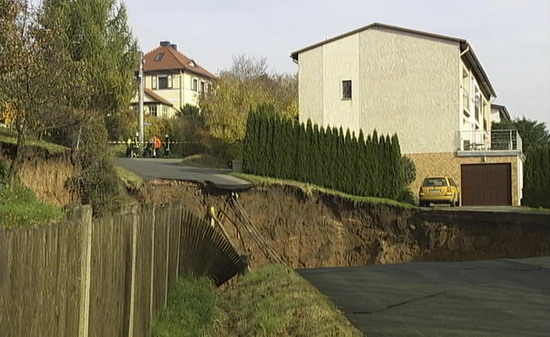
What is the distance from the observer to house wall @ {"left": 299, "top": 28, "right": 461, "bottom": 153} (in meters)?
39.9

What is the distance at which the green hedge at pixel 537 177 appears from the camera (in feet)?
116

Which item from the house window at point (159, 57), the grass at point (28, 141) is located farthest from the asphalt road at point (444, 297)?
the house window at point (159, 57)

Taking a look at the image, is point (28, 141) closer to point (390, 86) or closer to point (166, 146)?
point (390, 86)

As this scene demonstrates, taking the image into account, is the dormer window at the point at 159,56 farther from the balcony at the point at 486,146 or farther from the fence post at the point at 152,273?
the fence post at the point at 152,273

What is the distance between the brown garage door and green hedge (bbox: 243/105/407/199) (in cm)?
562

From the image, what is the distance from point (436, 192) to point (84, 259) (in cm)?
3142

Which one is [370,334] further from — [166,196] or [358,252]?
[358,252]

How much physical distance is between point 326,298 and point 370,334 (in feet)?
10.3

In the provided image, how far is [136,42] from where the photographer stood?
26.9 metres

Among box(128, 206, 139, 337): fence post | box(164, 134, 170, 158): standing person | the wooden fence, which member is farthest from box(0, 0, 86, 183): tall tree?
box(164, 134, 170, 158): standing person

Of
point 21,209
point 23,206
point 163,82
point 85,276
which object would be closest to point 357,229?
point 23,206

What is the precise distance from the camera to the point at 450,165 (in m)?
39.7

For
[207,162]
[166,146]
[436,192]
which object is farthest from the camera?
[166,146]

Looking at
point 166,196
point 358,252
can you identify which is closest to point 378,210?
point 358,252
